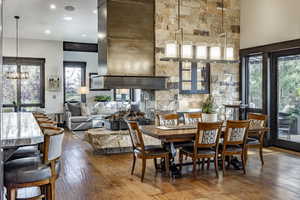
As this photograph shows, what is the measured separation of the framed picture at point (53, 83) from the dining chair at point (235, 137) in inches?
315

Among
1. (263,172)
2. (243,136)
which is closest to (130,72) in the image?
(243,136)

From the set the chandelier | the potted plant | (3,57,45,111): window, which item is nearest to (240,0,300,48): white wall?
the potted plant

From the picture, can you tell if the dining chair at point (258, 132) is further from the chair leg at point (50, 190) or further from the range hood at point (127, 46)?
the chair leg at point (50, 190)

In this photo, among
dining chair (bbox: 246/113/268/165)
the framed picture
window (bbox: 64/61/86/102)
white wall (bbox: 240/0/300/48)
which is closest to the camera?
dining chair (bbox: 246/113/268/165)

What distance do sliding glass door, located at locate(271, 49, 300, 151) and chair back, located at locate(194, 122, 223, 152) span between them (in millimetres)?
3073

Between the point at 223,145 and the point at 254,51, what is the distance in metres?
3.63

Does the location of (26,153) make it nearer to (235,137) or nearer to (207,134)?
(207,134)

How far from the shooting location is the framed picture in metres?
10.6

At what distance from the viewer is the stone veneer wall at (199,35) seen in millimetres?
6641

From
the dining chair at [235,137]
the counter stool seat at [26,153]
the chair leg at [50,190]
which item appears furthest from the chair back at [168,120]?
the chair leg at [50,190]

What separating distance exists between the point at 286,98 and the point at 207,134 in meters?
3.36

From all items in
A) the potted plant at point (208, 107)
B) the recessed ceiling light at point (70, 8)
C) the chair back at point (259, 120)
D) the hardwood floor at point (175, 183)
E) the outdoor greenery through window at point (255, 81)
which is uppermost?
the recessed ceiling light at point (70, 8)

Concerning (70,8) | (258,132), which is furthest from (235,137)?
(70,8)

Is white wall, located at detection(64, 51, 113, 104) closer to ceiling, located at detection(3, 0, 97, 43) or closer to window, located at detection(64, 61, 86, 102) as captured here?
window, located at detection(64, 61, 86, 102)
